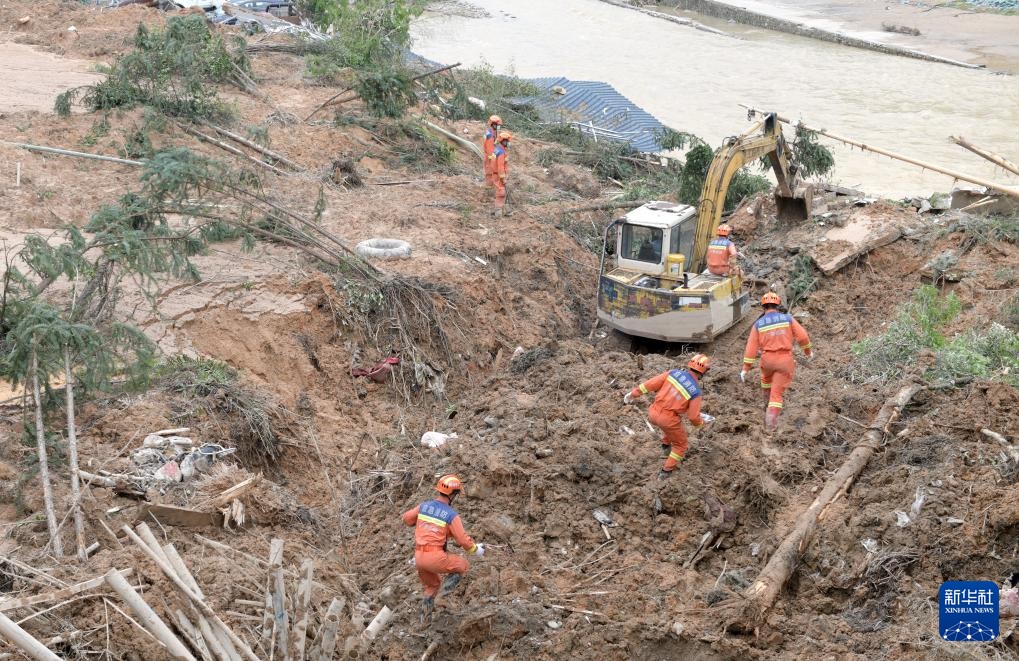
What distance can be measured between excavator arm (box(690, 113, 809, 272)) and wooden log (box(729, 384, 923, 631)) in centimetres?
422

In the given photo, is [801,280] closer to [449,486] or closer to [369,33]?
[449,486]

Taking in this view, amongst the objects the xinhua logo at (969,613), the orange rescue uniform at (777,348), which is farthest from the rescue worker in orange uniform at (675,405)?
the xinhua logo at (969,613)

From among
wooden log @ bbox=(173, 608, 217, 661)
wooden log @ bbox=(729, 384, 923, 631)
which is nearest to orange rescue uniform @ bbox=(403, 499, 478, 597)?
wooden log @ bbox=(173, 608, 217, 661)

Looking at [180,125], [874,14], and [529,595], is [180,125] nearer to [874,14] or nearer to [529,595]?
[529,595]

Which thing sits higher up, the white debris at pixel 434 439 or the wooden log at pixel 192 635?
the wooden log at pixel 192 635

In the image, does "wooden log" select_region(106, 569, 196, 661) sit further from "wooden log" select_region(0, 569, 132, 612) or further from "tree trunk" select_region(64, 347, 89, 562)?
"tree trunk" select_region(64, 347, 89, 562)

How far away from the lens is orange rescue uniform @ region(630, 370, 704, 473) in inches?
349

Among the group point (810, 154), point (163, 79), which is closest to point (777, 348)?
point (810, 154)

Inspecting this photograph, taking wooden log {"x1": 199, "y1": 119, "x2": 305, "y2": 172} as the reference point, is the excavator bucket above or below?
below

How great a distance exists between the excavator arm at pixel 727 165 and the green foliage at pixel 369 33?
9503mm

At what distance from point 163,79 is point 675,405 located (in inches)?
480

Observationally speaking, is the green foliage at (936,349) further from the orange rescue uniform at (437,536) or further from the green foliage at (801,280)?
the orange rescue uniform at (437,536)

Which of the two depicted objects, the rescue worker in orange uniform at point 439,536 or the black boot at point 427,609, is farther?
the black boot at point 427,609

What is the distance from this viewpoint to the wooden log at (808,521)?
6977mm
